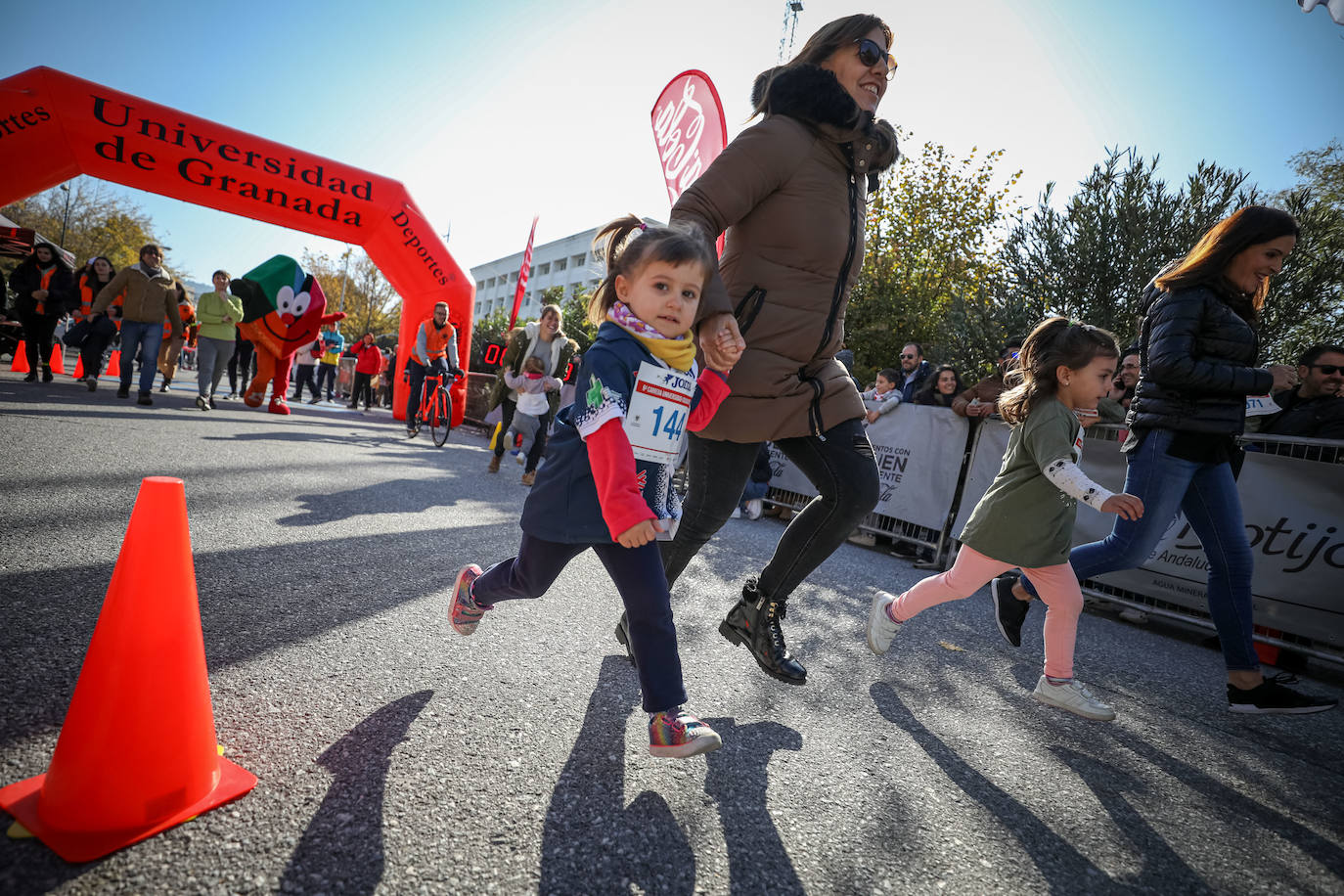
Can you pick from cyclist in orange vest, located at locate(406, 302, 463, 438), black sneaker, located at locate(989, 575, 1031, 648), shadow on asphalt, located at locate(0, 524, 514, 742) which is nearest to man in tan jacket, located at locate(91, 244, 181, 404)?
cyclist in orange vest, located at locate(406, 302, 463, 438)

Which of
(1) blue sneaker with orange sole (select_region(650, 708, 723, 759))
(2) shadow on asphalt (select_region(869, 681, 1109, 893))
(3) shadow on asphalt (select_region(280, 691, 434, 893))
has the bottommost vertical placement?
(2) shadow on asphalt (select_region(869, 681, 1109, 893))

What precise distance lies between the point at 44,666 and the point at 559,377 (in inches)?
232

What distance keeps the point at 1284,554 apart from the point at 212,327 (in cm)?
1169

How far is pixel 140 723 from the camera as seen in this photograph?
137 centimetres

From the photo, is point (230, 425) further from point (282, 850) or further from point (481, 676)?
point (282, 850)

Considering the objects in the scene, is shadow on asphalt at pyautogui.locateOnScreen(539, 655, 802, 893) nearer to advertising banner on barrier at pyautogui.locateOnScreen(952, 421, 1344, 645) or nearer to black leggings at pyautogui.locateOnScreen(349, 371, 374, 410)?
advertising banner on barrier at pyautogui.locateOnScreen(952, 421, 1344, 645)

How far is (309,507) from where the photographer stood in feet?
14.9

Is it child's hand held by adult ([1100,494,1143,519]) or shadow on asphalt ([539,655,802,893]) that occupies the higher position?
child's hand held by adult ([1100,494,1143,519])

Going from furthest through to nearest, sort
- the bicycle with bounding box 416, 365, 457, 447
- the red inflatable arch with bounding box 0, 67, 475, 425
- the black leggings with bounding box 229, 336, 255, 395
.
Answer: the black leggings with bounding box 229, 336, 255, 395, the bicycle with bounding box 416, 365, 457, 447, the red inflatable arch with bounding box 0, 67, 475, 425

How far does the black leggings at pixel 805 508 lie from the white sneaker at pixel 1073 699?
1.19 meters

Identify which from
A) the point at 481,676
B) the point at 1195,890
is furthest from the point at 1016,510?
the point at 481,676

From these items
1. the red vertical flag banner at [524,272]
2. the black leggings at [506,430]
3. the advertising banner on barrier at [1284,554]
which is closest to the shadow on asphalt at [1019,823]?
the advertising banner on barrier at [1284,554]

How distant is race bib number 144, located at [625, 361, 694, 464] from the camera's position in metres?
1.88

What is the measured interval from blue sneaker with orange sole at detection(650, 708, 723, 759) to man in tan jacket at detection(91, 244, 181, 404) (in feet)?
31.0
